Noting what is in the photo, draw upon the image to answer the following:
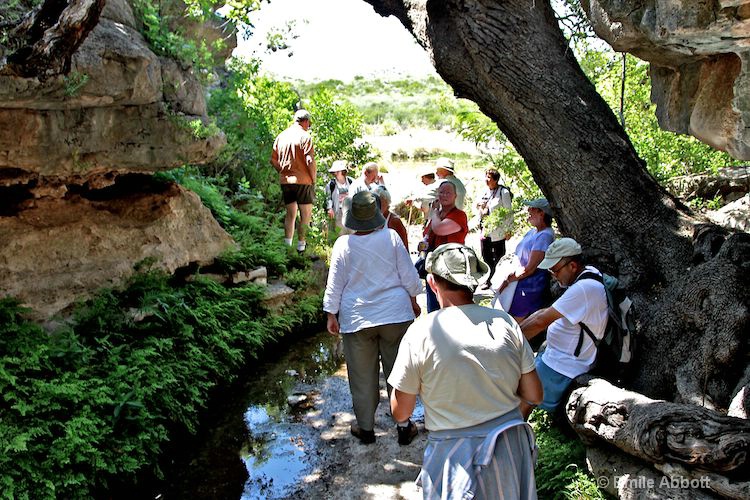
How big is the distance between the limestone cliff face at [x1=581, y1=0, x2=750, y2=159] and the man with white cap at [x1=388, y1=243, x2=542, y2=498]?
204cm

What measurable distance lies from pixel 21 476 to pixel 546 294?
462 cm

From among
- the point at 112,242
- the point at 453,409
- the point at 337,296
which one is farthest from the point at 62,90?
the point at 453,409

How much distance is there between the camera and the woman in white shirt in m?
5.47

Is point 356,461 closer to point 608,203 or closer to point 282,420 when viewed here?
point 282,420

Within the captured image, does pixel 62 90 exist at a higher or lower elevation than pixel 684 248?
higher

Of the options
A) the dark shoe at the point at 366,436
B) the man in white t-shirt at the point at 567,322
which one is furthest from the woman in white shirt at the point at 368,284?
the man in white t-shirt at the point at 567,322

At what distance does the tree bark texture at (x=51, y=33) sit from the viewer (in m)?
4.54

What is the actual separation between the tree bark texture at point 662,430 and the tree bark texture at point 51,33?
4.46m

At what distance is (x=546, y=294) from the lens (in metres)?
5.99

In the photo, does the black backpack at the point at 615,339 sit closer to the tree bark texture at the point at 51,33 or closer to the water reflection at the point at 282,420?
the water reflection at the point at 282,420

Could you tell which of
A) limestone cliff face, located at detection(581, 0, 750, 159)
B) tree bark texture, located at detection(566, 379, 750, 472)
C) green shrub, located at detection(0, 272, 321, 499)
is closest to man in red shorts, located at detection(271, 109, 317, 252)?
green shrub, located at detection(0, 272, 321, 499)

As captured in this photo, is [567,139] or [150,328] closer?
[567,139]

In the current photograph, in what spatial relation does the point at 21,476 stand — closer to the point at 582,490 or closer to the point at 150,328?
the point at 150,328

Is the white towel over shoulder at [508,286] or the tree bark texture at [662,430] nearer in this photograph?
the tree bark texture at [662,430]
